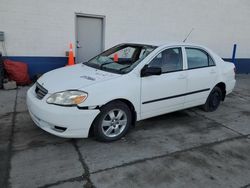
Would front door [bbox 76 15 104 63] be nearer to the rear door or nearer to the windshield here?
the windshield

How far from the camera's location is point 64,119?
3.29 meters

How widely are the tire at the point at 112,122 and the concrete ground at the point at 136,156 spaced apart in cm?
14

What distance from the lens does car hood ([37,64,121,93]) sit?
11.5 feet

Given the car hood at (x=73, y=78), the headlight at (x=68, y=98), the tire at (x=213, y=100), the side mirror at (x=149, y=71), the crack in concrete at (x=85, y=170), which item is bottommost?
the crack in concrete at (x=85, y=170)

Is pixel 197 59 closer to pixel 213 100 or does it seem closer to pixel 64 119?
pixel 213 100

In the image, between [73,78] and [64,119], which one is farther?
[73,78]

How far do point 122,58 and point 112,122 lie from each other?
134 centimetres

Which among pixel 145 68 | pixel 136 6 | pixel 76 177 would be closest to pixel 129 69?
pixel 145 68

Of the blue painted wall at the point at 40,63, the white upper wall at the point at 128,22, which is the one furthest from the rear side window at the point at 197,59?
the blue painted wall at the point at 40,63

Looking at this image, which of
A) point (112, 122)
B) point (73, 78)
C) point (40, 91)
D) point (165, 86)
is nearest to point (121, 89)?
point (112, 122)

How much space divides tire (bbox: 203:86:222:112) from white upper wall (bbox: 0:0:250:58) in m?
1.65

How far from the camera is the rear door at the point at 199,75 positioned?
470cm

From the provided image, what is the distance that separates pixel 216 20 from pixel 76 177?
9774 mm

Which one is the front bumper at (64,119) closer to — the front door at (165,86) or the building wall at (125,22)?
the front door at (165,86)
